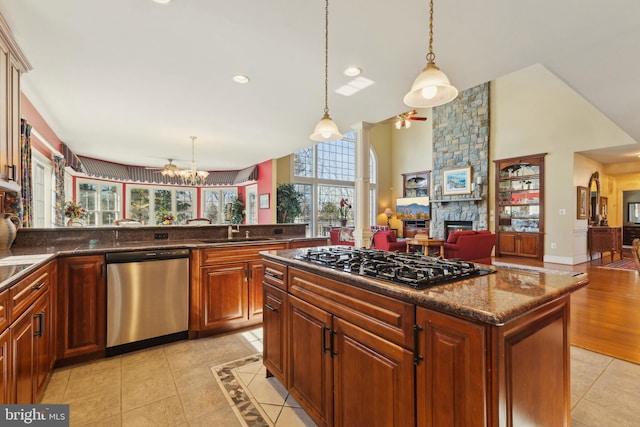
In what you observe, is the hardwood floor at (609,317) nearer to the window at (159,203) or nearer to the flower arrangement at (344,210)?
the flower arrangement at (344,210)

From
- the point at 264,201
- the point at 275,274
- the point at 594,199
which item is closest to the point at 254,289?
the point at 275,274

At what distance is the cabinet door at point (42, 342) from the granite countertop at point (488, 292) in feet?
5.95

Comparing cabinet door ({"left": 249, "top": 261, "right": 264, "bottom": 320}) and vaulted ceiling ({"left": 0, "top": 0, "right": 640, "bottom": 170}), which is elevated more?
vaulted ceiling ({"left": 0, "top": 0, "right": 640, "bottom": 170})

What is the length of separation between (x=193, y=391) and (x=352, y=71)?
9.74ft

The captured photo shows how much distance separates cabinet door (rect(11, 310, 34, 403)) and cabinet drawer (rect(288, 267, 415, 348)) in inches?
55.8

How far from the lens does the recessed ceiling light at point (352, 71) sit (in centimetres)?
282

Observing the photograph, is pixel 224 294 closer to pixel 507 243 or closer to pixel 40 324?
pixel 40 324

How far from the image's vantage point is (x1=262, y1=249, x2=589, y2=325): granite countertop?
92 cm

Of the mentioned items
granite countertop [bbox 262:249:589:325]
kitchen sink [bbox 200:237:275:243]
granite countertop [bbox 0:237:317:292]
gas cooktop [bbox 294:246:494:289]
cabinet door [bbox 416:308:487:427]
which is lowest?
cabinet door [bbox 416:308:487:427]

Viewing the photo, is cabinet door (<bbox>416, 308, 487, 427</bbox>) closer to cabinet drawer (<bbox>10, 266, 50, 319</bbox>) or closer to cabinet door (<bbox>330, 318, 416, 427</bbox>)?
cabinet door (<bbox>330, 318, 416, 427</bbox>)

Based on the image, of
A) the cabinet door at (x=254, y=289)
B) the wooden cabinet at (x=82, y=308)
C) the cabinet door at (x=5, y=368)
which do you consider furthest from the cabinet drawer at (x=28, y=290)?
the cabinet door at (x=254, y=289)

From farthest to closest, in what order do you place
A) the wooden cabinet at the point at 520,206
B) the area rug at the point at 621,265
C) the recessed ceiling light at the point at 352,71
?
the wooden cabinet at the point at 520,206
the area rug at the point at 621,265
the recessed ceiling light at the point at 352,71

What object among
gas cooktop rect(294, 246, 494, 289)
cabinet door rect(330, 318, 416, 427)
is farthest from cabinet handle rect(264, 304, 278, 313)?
cabinet door rect(330, 318, 416, 427)

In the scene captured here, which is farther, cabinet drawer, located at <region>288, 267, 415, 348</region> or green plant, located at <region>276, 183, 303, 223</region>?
green plant, located at <region>276, 183, 303, 223</region>
